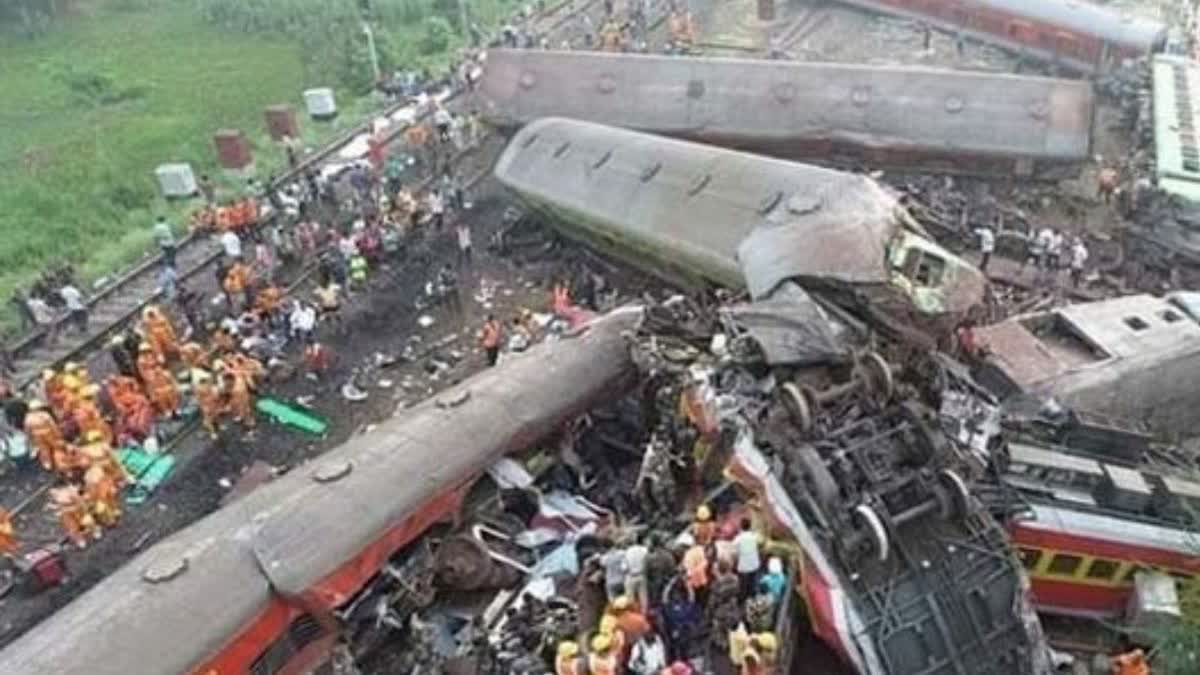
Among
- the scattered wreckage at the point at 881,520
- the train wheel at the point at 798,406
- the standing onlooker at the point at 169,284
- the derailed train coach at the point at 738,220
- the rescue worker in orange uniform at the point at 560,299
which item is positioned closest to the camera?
the scattered wreckage at the point at 881,520

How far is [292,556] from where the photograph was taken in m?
11.6

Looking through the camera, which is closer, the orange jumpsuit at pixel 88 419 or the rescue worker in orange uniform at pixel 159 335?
the orange jumpsuit at pixel 88 419

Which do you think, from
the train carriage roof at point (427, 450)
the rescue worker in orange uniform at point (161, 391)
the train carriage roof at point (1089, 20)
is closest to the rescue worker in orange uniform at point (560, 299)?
the train carriage roof at point (427, 450)

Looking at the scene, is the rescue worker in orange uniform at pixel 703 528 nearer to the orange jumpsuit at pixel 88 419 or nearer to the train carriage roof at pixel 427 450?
the train carriage roof at pixel 427 450

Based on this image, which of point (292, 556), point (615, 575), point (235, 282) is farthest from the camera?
point (235, 282)

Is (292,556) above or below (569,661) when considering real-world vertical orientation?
above

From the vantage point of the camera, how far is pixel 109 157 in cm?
2636

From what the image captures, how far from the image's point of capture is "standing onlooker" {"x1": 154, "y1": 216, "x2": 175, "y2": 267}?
20219 millimetres

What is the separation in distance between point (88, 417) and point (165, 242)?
5.92 meters

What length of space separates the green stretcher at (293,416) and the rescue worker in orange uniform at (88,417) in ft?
6.68

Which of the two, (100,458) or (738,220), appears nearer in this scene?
(100,458)

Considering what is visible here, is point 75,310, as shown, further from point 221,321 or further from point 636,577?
point 636,577

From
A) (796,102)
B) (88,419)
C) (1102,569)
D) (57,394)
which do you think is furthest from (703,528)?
(796,102)

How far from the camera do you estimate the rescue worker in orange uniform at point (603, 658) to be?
10211 mm
